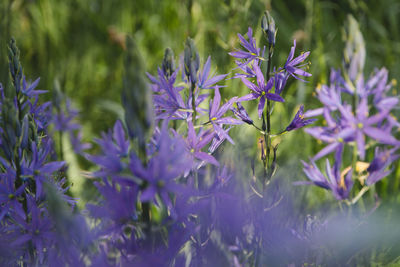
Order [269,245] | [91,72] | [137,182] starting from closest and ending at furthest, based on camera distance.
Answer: [137,182] < [269,245] < [91,72]

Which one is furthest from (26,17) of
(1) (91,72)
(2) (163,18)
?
(2) (163,18)

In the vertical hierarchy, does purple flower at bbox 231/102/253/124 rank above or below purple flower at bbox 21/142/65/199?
above

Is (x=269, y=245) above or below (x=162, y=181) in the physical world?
below

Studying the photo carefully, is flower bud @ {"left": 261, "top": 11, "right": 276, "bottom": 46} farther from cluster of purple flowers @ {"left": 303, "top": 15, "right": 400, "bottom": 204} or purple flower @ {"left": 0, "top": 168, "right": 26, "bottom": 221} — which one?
purple flower @ {"left": 0, "top": 168, "right": 26, "bottom": 221}

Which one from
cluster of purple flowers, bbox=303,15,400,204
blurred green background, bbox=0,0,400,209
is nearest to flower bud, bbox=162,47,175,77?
cluster of purple flowers, bbox=303,15,400,204

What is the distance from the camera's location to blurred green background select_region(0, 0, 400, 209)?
2.17m

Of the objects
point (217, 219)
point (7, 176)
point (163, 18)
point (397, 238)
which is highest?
point (163, 18)

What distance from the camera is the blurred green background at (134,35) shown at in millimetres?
2174

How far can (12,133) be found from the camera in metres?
0.73

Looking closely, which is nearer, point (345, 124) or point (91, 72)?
point (345, 124)

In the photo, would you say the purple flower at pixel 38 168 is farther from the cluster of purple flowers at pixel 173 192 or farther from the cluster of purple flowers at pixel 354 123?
the cluster of purple flowers at pixel 354 123

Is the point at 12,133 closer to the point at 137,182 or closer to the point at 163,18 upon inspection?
the point at 137,182

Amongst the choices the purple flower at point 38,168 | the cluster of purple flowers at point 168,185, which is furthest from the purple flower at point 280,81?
the purple flower at point 38,168

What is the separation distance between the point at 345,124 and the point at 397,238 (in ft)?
2.14
